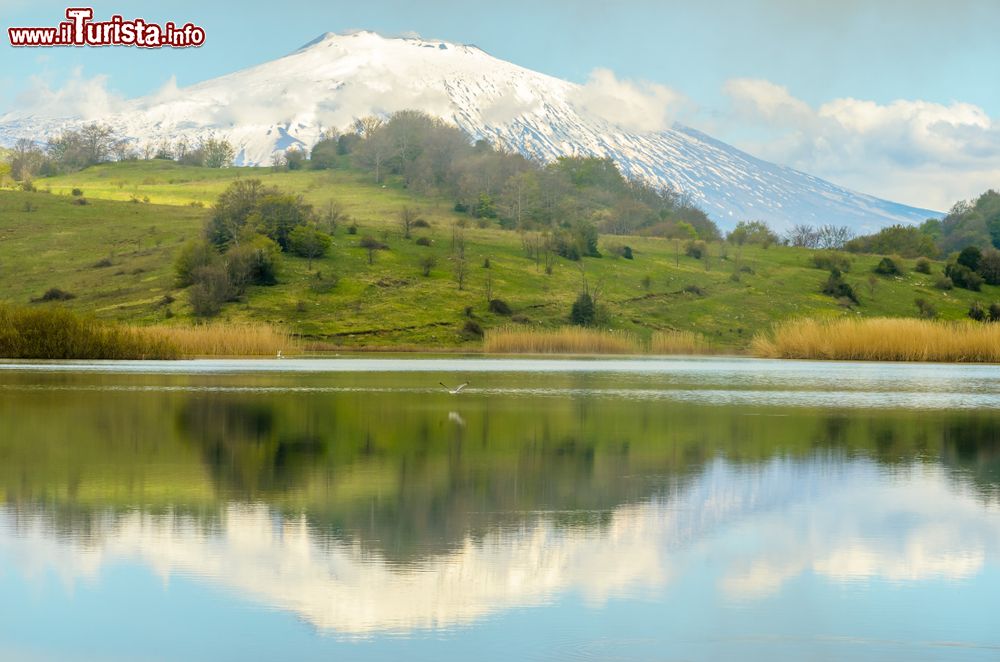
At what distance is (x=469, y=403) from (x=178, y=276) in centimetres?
5388

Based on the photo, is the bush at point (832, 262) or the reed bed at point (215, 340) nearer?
the reed bed at point (215, 340)

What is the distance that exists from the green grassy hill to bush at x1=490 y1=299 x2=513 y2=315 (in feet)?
1.65

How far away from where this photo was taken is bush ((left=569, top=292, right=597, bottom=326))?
7519 cm

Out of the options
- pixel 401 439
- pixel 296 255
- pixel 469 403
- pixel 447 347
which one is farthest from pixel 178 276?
pixel 401 439

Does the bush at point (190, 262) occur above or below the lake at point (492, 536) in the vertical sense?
above

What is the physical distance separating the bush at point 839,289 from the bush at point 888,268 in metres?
7.47

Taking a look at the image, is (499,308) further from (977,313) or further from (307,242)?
(977,313)

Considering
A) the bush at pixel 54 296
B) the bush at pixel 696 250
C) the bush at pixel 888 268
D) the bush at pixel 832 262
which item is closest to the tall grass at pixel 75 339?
the bush at pixel 54 296

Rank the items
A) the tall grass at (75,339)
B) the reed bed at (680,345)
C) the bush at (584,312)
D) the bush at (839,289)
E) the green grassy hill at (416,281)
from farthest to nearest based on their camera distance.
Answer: the bush at (839,289)
the bush at (584,312)
the green grassy hill at (416,281)
the reed bed at (680,345)
the tall grass at (75,339)

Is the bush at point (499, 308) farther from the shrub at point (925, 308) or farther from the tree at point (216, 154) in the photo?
the tree at point (216, 154)

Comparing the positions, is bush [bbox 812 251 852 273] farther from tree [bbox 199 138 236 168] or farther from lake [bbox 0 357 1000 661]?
tree [bbox 199 138 236 168]

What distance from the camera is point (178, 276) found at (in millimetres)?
75250

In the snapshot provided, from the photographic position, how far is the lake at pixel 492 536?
7414mm

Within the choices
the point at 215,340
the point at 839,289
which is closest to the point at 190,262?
the point at 215,340
